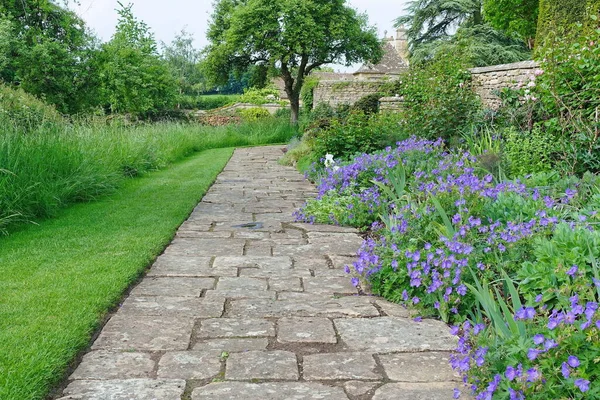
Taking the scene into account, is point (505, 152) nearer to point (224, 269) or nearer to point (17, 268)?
point (224, 269)

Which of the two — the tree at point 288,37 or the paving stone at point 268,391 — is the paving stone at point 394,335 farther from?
the tree at point 288,37

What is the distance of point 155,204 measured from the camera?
592 cm

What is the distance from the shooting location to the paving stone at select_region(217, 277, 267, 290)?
3205 millimetres

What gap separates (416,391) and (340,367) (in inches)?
12.9

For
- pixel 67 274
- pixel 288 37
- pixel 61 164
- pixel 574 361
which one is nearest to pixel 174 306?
pixel 67 274

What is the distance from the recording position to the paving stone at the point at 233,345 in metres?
2.35

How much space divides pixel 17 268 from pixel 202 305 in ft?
4.45

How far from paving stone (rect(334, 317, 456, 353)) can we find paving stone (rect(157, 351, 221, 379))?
595 mm

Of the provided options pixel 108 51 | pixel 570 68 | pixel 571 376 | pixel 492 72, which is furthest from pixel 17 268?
pixel 108 51

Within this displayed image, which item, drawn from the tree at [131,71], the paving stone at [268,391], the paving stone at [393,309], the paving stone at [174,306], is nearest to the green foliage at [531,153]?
the paving stone at [393,309]

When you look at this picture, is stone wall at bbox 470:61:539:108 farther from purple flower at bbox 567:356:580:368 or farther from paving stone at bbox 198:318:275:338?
purple flower at bbox 567:356:580:368

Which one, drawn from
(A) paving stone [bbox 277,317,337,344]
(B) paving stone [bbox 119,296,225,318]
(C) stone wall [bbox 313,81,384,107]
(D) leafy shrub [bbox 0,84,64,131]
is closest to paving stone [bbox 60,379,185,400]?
(A) paving stone [bbox 277,317,337,344]

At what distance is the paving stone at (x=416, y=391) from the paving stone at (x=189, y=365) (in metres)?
0.64

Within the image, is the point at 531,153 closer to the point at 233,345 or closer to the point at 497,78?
the point at 497,78
